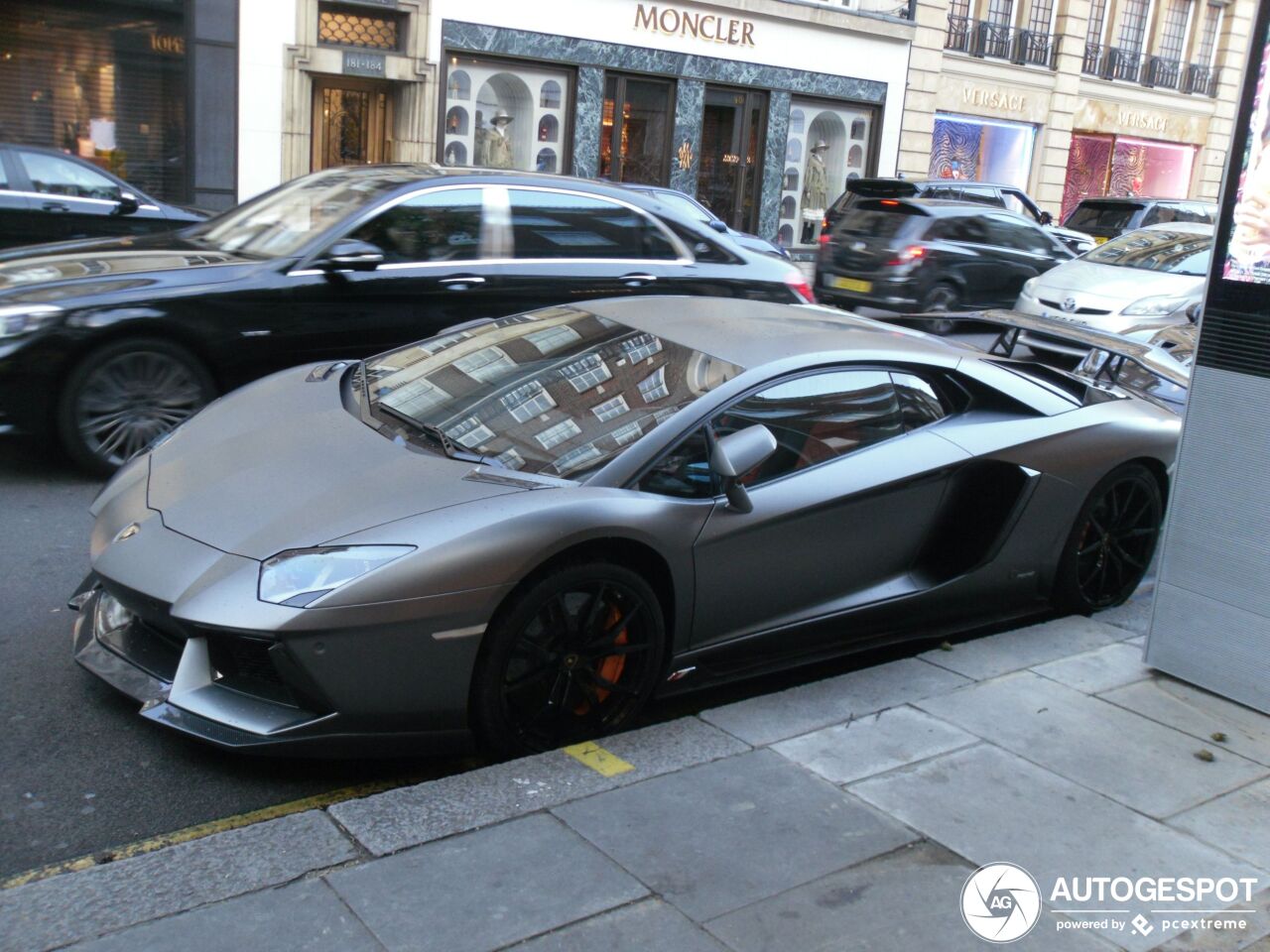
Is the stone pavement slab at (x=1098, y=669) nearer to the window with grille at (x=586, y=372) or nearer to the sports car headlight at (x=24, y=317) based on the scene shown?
the window with grille at (x=586, y=372)

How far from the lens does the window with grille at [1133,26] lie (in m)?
32.0

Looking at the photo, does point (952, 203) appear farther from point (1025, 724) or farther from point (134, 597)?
point (134, 597)

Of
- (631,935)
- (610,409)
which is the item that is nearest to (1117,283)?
(610,409)

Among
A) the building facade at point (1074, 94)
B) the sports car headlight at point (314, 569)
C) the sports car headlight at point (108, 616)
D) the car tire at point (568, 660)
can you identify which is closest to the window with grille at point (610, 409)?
the car tire at point (568, 660)

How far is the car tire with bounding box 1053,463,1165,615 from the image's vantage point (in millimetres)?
5434

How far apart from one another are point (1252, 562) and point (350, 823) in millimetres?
3190

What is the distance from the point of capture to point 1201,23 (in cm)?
3425

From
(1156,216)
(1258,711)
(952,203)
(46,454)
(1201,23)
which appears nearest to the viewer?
(1258,711)

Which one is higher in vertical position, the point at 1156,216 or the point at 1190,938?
the point at 1156,216

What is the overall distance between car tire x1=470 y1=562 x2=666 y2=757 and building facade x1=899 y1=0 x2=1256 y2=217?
78.1ft

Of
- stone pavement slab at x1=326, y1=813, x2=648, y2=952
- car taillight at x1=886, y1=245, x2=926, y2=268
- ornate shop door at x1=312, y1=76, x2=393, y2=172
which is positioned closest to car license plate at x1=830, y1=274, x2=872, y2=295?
car taillight at x1=886, y1=245, x2=926, y2=268

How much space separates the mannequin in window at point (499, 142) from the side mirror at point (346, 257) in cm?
1339

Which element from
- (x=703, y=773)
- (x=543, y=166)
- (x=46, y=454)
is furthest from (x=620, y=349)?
(x=543, y=166)

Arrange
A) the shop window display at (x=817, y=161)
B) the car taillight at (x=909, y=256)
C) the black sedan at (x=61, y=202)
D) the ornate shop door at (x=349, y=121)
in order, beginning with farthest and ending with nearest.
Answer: the shop window display at (x=817, y=161) → the ornate shop door at (x=349, y=121) → the car taillight at (x=909, y=256) → the black sedan at (x=61, y=202)
